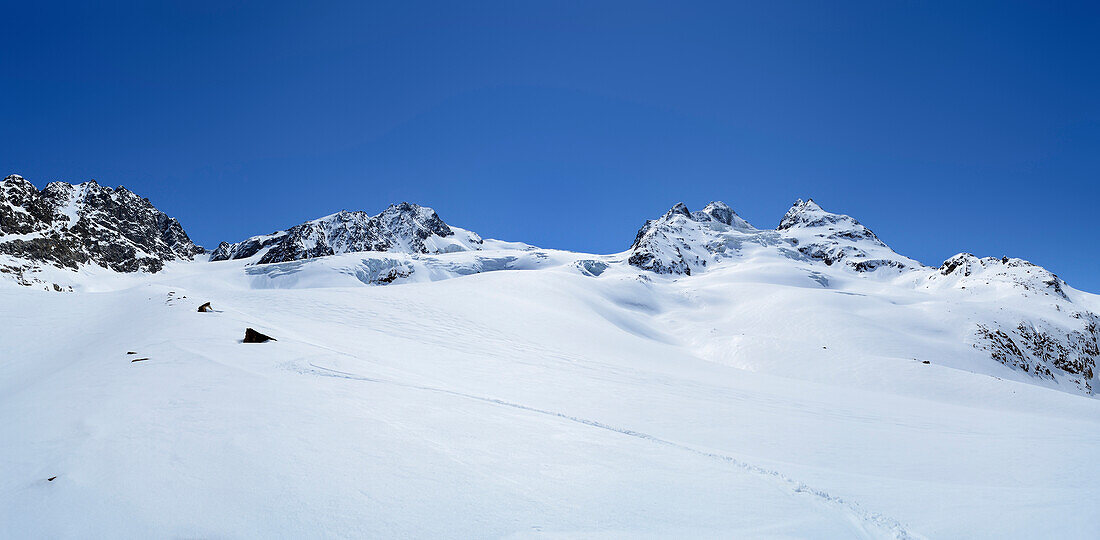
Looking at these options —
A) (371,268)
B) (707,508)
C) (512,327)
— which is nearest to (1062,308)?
(512,327)

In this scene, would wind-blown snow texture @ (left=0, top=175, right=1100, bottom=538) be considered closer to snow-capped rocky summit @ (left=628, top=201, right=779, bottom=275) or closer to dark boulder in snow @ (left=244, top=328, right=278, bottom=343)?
dark boulder in snow @ (left=244, top=328, right=278, bottom=343)

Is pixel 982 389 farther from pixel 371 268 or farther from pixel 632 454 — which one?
pixel 371 268

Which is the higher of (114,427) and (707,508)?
(707,508)

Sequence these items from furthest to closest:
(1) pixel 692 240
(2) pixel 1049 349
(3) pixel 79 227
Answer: (1) pixel 692 240, (3) pixel 79 227, (2) pixel 1049 349

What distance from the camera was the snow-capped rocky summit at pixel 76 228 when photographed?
6931 centimetres

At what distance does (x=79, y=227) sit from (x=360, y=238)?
212 ft

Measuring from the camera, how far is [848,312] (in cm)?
3631

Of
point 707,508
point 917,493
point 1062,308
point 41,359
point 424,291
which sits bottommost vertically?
point 41,359

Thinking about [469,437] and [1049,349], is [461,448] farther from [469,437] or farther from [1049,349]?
[1049,349]

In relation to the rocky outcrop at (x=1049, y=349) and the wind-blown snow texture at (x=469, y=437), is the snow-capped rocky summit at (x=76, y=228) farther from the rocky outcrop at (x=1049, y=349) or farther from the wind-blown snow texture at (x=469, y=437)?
the rocky outcrop at (x=1049, y=349)

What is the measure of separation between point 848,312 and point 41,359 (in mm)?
46479

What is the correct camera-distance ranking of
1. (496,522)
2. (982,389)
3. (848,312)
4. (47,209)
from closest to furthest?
1. (496,522)
2. (982,389)
3. (848,312)
4. (47,209)

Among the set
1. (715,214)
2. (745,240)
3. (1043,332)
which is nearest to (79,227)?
(1043,332)

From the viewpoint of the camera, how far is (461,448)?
15.9ft
